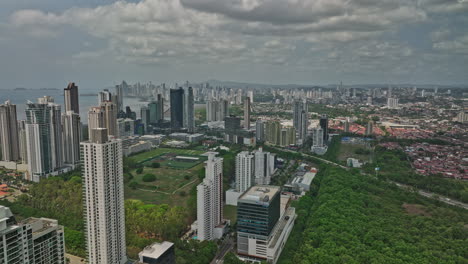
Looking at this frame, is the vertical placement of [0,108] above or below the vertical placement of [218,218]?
above

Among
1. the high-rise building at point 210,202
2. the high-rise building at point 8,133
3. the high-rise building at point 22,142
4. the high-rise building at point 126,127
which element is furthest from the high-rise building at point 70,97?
the high-rise building at point 210,202

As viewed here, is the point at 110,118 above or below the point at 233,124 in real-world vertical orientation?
above

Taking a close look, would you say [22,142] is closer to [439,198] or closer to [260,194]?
[260,194]

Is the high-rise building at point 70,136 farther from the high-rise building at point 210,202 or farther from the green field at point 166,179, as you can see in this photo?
the high-rise building at point 210,202

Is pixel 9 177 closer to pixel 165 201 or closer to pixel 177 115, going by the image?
pixel 165 201

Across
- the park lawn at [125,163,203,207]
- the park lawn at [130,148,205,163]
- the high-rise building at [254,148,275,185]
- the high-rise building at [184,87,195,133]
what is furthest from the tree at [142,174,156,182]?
the high-rise building at [184,87,195,133]

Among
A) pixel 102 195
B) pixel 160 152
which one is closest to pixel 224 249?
pixel 102 195

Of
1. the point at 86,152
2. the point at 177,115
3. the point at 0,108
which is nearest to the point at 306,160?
the point at 177,115

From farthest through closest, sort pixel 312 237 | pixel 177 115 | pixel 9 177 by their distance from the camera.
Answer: pixel 177 115, pixel 9 177, pixel 312 237
